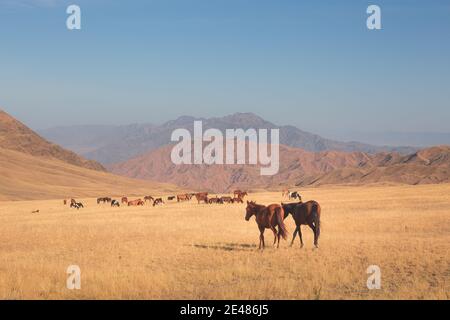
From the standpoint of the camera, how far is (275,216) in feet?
64.2

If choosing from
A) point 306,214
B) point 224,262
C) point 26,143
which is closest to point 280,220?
point 306,214

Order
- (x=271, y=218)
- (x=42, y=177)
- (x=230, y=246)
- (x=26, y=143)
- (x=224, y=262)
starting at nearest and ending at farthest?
(x=224, y=262), (x=271, y=218), (x=230, y=246), (x=42, y=177), (x=26, y=143)

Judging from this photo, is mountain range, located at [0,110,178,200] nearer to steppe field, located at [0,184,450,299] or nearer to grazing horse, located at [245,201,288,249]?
steppe field, located at [0,184,450,299]

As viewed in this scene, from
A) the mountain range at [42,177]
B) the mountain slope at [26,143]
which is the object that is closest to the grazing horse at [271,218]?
the mountain range at [42,177]

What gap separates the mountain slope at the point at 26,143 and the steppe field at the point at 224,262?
15119 cm

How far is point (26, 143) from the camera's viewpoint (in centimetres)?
17412

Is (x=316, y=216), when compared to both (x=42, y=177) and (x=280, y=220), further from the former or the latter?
(x=42, y=177)

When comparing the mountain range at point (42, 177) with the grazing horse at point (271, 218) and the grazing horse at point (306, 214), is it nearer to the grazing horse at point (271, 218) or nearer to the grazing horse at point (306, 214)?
the grazing horse at point (271, 218)

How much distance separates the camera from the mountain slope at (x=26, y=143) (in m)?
169

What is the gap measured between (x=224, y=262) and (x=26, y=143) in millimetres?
171576

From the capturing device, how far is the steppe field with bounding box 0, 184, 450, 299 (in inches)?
497

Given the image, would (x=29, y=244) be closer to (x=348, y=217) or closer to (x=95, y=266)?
(x=95, y=266)

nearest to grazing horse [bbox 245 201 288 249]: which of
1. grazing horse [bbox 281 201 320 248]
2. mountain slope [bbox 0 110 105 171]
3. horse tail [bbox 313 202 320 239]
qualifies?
grazing horse [bbox 281 201 320 248]
